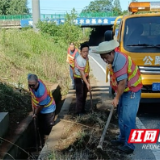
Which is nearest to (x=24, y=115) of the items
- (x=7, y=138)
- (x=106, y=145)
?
(x=7, y=138)

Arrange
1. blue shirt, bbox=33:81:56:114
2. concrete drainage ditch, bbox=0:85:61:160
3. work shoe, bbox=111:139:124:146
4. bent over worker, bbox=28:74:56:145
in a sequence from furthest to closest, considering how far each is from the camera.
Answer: blue shirt, bbox=33:81:56:114 < bent over worker, bbox=28:74:56:145 < concrete drainage ditch, bbox=0:85:61:160 < work shoe, bbox=111:139:124:146

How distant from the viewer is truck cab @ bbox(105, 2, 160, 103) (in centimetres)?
599

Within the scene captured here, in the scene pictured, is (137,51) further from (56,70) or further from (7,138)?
(56,70)

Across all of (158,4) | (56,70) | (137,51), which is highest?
(158,4)

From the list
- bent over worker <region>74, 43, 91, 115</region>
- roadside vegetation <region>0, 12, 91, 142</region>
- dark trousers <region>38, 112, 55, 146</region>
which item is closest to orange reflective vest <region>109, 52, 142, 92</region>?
bent over worker <region>74, 43, 91, 115</region>

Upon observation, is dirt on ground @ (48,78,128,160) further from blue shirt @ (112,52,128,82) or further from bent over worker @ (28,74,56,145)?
blue shirt @ (112,52,128,82)

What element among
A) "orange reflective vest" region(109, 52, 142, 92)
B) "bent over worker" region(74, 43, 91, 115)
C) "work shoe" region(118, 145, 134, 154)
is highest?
"orange reflective vest" region(109, 52, 142, 92)

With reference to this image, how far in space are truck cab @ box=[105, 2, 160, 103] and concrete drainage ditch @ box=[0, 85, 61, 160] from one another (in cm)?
244

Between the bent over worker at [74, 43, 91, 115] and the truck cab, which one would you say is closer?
the bent over worker at [74, 43, 91, 115]

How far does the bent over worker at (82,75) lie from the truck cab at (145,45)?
90 centimetres

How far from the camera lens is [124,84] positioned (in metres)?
3.94

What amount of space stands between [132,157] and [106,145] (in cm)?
43

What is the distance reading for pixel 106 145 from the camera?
4.45 metres

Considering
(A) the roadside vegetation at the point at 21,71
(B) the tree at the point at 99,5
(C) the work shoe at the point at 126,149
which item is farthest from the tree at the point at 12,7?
(C) the work shoe at the point at 126,149
